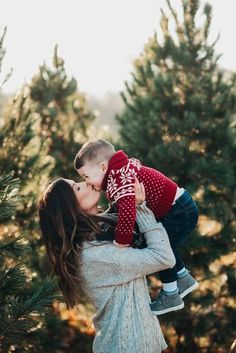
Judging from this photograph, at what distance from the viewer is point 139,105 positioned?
723cm

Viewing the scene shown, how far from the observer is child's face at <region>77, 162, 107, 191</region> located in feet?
10.3

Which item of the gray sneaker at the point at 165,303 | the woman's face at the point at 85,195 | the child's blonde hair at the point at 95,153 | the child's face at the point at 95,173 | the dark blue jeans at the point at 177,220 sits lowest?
the gray sneaker at the point at 165,303

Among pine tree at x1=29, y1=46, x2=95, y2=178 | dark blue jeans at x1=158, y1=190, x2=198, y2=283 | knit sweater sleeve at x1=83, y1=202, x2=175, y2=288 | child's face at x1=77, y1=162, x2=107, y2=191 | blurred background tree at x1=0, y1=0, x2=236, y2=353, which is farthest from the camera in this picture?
pine tree at x1=29, y1=46, x2=95, y2=178

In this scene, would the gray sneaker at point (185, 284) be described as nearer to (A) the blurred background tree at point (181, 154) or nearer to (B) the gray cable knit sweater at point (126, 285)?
(B) the gray cable knit sweater at point (126, 285)

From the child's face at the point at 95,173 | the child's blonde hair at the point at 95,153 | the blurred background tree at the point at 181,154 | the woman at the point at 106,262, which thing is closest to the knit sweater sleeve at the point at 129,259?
the woman at the point at 106,262

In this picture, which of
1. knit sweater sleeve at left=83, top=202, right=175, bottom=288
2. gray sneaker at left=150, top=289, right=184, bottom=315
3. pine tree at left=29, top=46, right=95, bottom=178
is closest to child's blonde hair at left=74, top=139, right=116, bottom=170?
knit sweater sleeve at left=83, top=202, right=175, bottom=288

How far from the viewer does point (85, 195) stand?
312cm

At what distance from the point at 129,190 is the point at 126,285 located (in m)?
0.53

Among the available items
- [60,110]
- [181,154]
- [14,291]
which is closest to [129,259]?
[14,291]

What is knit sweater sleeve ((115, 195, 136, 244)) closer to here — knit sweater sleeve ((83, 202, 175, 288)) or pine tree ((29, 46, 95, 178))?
knit sweater sleeve ((83, 202, 175, 288))

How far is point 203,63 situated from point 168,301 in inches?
185

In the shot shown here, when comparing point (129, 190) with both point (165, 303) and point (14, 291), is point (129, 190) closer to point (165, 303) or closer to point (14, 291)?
point (165, 303)

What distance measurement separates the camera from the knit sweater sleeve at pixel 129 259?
2.92 meters

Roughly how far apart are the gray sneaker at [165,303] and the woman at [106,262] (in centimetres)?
6
